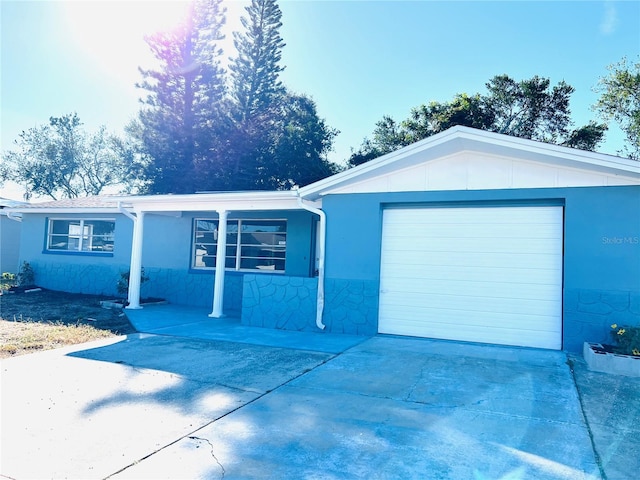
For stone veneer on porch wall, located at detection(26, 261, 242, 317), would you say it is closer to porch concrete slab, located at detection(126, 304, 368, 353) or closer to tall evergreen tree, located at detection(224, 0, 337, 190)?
porch concrete slab, located at detection(126, 304, 368, 353)

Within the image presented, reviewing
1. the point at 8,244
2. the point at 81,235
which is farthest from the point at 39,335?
the point at 8,244

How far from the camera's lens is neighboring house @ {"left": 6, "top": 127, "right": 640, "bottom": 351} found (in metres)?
6.99

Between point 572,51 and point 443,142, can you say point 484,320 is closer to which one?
point 443,142

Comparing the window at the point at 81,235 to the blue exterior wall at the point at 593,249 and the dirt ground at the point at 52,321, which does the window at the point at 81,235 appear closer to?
the dirt ground at the point at 52,321

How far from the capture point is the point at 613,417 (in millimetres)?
4262

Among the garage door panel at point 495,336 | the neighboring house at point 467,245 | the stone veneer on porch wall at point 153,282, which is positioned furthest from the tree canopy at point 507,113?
the garage door panel at point 495,336

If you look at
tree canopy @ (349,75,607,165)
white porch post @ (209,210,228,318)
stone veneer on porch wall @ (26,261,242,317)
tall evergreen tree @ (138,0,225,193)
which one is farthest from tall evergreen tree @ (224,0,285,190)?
white porch post @ (209,210,228,318)

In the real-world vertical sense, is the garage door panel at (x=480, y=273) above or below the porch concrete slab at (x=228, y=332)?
above

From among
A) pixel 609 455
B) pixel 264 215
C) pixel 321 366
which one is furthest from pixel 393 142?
pixel 609 455

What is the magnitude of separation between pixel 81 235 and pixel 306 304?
9.97 metres

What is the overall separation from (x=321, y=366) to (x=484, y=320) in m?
3.51

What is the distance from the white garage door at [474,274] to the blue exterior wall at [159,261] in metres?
3.56

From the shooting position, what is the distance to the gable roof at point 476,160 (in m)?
6.86

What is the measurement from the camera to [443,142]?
7594 mm
